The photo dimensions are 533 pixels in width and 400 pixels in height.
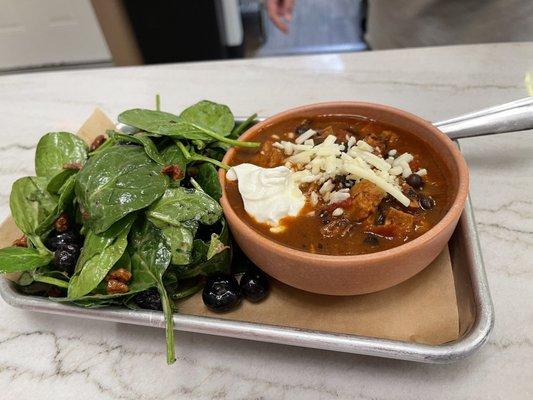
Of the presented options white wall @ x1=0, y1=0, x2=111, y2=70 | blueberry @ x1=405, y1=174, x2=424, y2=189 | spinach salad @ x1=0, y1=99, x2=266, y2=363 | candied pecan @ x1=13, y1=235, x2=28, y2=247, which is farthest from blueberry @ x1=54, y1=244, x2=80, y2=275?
white wall @ x1=0, y1=0, x2=111, y2=70

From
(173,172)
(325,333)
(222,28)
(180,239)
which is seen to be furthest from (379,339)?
(222,28)

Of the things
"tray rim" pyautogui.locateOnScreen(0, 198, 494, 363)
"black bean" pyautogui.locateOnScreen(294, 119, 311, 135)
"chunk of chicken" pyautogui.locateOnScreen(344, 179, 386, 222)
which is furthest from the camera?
"black bean" pyautogui.locateOnScreen(294, 119, 311, 135)

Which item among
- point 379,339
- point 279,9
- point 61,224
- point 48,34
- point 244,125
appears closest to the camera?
point 379,339

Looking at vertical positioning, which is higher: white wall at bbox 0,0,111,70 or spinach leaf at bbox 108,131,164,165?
spinach leaf at bbox 108,131,164,165

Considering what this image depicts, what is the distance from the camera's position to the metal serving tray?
2.34 feet

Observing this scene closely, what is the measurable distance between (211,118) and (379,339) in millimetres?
629

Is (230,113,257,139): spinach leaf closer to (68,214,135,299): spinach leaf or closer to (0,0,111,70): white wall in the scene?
(68,214,135,299): spinach leaf

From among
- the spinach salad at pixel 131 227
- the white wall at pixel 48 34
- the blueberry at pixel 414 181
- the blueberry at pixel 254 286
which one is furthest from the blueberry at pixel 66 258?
the white wall at pixel 48 34

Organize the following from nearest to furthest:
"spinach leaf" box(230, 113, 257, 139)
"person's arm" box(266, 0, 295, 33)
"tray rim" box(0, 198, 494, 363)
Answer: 1. "tray rim" box(0, 198, 494, 363)
2. "spinach leaf" box(230, 113, 257, 139)
3. "person's arm" box(266, 0, 295, 33)

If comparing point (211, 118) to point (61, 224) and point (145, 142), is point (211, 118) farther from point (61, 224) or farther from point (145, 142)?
point (61, 224)

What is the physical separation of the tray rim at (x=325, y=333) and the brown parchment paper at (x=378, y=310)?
0.07 metres

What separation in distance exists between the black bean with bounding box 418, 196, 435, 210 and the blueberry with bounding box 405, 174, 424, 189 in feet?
0.10

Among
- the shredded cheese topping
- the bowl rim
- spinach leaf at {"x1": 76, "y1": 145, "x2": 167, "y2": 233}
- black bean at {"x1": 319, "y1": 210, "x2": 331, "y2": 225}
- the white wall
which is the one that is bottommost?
the white wall

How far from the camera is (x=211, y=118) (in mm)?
1094
